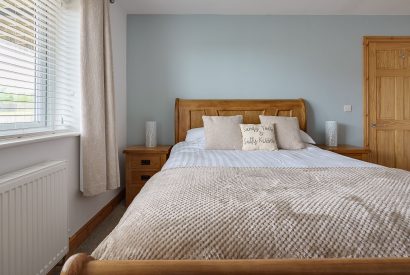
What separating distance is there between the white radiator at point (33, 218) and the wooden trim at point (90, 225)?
280mm

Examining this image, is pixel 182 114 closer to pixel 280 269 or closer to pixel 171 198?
pixel 171 198

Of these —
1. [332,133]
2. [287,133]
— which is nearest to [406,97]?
[332,133]

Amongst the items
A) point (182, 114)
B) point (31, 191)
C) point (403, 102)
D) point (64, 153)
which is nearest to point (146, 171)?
point (182, 114)

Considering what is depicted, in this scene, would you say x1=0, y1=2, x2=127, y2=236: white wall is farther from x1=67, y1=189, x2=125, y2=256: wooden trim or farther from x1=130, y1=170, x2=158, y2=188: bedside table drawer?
x1=130, y1=170, x2=158, y2=188: bedside table drawer

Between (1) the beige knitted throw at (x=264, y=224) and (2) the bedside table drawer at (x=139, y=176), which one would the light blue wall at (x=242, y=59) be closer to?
(2) the bedside table drawer at (x=139, y=176)

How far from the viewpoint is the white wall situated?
140 cm

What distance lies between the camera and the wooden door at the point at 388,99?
336 centimetres

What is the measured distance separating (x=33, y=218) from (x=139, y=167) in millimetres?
1569

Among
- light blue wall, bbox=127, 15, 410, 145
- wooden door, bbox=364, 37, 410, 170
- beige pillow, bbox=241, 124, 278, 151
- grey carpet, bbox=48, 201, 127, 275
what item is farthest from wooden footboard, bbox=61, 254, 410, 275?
wooden door, bbox=364, 37, 410, 170

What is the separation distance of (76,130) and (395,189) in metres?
2.09

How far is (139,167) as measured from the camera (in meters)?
2.91

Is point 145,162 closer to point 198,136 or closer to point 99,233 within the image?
point 198,136

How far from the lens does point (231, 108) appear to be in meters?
3.26

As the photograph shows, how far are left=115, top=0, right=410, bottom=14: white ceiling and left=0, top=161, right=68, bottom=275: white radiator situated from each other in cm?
220
